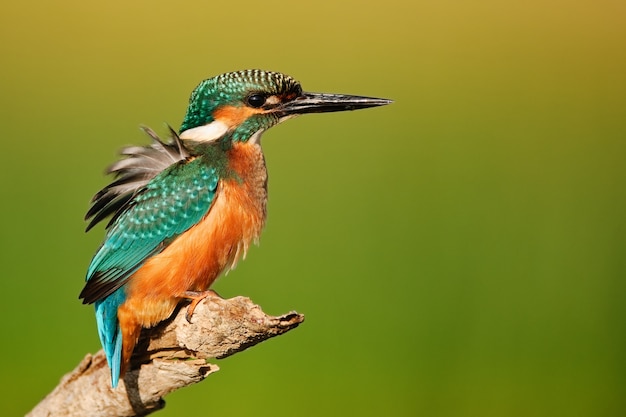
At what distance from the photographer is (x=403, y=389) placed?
303cm

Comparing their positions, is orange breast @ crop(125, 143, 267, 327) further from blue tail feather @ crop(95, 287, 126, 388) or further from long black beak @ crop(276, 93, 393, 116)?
long black beak @ crop(276, 93, 393, 116)

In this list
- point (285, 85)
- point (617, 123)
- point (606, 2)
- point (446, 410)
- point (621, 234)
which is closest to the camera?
point (285, 85)

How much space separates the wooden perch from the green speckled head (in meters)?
0.52

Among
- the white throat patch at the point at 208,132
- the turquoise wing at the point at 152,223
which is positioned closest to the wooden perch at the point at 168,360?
the turquoise wing at the point at 152,223

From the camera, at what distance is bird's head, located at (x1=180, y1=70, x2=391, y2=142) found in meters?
2.22

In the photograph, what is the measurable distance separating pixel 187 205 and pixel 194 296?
0.75 feet

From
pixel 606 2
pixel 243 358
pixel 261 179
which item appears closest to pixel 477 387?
pixel 243 358

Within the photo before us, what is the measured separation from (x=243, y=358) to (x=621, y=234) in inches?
64.9

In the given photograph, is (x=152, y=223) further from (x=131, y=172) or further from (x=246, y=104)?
(x=246, y=104)

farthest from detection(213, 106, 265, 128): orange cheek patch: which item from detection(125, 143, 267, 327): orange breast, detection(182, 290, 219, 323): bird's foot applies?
detection(182, 290, 219, 323): bird's foot

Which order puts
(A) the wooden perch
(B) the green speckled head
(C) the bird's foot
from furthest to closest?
(B) the green speckled head
(C) the bird's foot
(A) the wooden perch

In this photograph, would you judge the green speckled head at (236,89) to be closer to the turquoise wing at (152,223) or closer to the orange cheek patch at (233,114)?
the orange cheek patch at (233,114)

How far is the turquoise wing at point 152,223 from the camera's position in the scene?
214 cm

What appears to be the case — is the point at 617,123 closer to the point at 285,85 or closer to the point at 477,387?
the point at 477,387
